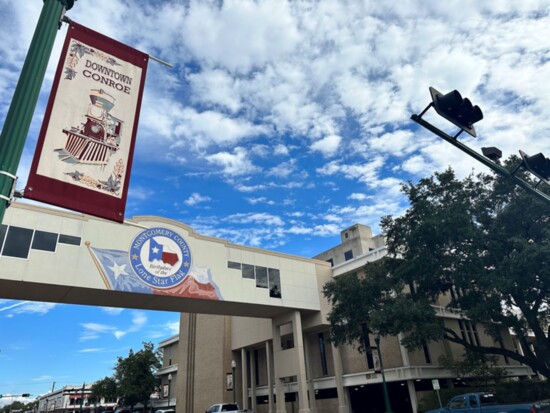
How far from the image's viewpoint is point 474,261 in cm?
2417

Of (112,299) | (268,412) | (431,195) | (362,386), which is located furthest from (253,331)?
(431,195)

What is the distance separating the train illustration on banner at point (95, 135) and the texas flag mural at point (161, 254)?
23.2 m

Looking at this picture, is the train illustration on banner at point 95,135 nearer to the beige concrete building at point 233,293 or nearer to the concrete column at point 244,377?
the beige concrete building at point 233,293

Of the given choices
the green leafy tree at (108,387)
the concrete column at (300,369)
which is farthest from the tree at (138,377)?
the concrete column at (300,369)

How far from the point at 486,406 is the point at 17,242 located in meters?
26.2

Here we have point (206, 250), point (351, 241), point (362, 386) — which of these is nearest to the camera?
point (206, 250)

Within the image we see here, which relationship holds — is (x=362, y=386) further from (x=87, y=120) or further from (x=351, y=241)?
(x=87, y=120)

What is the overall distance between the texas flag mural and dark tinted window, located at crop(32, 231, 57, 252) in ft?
20.4

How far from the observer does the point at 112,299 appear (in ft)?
93.5

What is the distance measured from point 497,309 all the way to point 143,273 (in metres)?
22.6

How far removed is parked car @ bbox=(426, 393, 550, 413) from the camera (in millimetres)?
14425

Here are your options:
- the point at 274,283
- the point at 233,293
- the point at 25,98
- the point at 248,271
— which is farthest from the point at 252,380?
the point at 25,98

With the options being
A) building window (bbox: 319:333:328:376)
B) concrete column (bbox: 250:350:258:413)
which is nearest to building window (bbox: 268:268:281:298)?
building window (bbox: 319:333:328:376)

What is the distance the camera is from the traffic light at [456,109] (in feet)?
22.8
